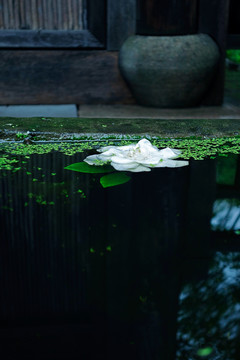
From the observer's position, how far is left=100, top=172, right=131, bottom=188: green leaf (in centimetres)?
131

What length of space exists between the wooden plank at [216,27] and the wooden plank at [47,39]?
2.14ft

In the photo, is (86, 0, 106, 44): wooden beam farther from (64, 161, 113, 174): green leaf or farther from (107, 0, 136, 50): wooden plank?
(64, 161, 113, 174): green leaf

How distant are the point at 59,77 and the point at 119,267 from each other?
6.79 feet

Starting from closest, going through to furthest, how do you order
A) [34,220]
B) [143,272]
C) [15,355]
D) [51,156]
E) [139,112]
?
[15,355] < [143,272] < [34,220] < [51,156] < [139,112]

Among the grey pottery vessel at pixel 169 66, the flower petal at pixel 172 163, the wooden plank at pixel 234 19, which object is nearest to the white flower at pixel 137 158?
the flower petal at pixel 172 163

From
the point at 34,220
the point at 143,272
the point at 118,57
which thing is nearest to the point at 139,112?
the point at 118,57

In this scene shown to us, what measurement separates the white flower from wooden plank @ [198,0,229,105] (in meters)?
1.44

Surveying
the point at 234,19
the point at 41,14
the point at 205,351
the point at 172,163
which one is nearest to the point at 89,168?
the point at 172,163

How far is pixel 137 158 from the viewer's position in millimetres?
1405

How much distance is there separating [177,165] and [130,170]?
16cm

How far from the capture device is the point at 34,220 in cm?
109

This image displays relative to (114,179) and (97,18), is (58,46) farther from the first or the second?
(114,179)

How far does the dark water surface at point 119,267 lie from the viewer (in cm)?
70

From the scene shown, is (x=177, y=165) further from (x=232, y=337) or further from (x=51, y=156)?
(x=232, y=337)
